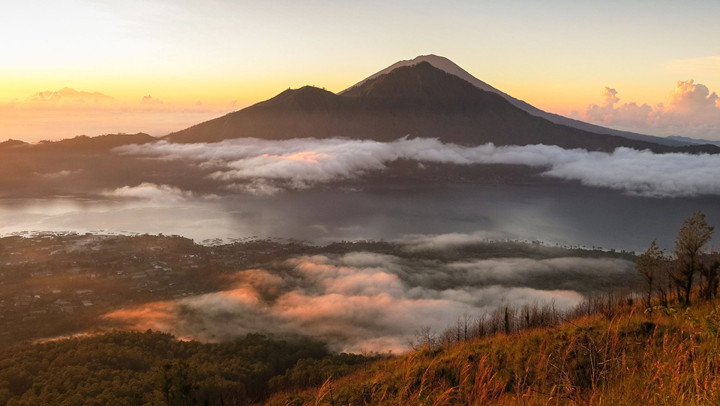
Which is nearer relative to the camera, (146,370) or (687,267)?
(687,267)

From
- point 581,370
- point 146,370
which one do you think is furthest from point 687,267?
point 146,370

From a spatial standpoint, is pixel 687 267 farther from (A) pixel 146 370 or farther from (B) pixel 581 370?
(A) pixel 146 370

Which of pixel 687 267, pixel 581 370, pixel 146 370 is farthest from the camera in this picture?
pixel 146 370

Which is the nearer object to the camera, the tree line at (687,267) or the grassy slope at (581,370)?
the grassy slope at (581,370)

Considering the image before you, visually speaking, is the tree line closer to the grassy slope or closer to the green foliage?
the grassy slope

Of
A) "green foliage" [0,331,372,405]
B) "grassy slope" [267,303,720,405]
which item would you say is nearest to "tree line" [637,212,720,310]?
"grassy slope" [267,303,720,405]

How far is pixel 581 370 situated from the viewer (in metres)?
11.7

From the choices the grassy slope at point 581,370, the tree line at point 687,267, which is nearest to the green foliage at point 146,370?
the grassy slope at point 581,370

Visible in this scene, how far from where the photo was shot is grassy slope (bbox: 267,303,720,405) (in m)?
5.50

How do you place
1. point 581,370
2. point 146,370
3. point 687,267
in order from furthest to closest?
1. point 146,370
2. point 687,267
3. point 581,370

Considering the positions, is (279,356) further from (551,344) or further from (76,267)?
(76,267)

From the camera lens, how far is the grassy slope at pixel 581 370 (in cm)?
550

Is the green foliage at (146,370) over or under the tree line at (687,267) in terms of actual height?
under

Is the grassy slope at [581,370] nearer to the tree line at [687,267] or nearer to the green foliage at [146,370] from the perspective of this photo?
the tree line at [687,267]
